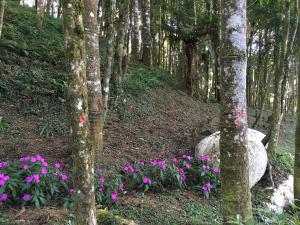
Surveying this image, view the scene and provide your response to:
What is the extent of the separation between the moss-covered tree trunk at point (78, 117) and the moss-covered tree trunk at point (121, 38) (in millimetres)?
5910

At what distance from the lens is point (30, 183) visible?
4309mm

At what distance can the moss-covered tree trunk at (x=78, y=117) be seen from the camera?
9.14 ft

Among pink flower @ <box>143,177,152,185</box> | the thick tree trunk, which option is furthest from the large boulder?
the thick tree trunk

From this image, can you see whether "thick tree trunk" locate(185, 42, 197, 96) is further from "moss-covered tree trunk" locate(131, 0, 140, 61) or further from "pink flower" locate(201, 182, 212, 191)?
"pink flower" locate(201, 182, 212, 191)

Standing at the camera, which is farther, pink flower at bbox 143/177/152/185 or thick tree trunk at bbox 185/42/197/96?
thick tree trunk at bbox 185/42/197/96

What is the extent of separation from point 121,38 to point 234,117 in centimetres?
579

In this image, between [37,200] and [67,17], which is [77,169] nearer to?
[67,17]

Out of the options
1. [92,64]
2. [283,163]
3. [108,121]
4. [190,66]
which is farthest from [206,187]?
[190,66]

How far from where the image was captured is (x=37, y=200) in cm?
417

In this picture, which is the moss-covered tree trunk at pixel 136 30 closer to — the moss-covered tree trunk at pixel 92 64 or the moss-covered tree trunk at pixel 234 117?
the moss-covered tree trunk at pixel 92 64

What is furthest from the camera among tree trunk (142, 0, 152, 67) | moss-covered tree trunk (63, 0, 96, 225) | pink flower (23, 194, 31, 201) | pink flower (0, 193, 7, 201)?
tree trunk (142, 0, 152, 67)

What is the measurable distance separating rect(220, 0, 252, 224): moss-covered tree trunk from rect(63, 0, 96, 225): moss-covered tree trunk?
156cm

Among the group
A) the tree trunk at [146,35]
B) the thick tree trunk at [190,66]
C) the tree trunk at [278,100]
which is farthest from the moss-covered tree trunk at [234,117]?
the tree trunk at [146,35]

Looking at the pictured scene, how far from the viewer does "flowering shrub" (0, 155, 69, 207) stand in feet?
13.7
